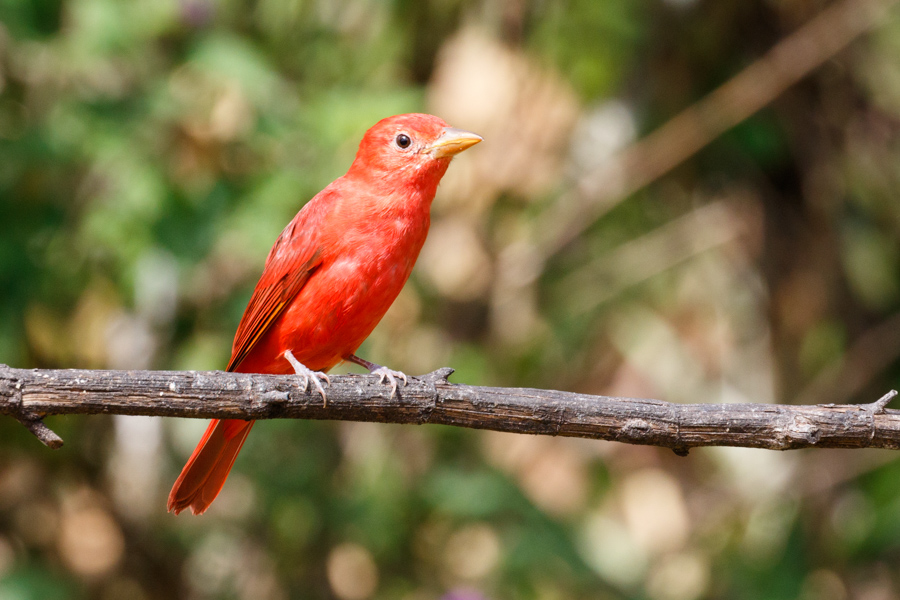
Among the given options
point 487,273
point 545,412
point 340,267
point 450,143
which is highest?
point 487,273

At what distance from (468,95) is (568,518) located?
8.11 ft

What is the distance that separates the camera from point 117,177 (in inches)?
A: 162

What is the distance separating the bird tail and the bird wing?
8.9 inches

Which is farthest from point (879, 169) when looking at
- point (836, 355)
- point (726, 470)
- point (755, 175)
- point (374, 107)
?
point (374, 107)

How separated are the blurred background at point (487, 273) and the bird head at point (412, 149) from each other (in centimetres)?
74

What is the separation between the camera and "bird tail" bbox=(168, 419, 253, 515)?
131 inches

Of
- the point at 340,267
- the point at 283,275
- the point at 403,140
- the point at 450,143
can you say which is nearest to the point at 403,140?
the point at 403,140

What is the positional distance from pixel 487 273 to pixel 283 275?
265 cm

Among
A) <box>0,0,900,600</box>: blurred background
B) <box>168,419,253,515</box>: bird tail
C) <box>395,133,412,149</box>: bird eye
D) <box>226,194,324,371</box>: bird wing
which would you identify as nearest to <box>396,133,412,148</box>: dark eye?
<box>395,133,412,149</box>: bird eye

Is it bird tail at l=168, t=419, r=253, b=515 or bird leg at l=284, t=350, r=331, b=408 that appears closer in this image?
bird leg at l=284, t=350, r=331, b=408

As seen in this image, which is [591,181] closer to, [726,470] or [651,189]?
[651,189]

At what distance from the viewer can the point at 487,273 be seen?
5.81 meters

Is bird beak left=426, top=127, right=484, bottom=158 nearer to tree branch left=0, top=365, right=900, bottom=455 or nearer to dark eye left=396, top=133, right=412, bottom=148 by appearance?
dark eye left=396, top=133, right=412, bottom=148

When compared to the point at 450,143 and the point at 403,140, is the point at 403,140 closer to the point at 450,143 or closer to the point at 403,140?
the point at 403,140
